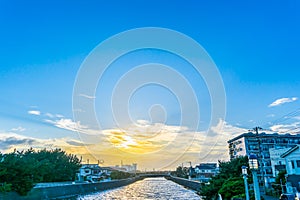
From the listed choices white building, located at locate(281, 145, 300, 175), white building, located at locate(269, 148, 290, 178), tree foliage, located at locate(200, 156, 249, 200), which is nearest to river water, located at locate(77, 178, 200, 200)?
tree foliage, located at locate(200, 156, 249, 200)

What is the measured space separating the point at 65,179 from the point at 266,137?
4259cm

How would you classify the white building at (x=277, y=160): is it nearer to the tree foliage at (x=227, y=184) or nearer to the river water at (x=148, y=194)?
the tree foliage at (x=227, y=184)

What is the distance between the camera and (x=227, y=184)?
19.2m

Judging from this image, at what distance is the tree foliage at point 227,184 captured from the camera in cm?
1806

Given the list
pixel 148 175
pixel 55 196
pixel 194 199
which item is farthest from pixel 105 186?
pixel 148 175

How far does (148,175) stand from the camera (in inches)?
7028

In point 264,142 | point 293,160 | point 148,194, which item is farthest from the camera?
point 264,142

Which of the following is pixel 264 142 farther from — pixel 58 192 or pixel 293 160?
pixel 58 192

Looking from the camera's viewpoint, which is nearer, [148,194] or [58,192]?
[58,192]

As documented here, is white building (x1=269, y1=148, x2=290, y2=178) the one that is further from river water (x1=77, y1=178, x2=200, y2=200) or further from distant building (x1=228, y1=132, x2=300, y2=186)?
distant building (x1=228, y1=132, x2=300, y2=186)

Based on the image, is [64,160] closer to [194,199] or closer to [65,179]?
[65,179]

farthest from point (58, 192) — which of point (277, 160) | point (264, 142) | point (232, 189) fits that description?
point (264, 142)

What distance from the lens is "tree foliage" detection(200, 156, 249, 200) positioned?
18062mm

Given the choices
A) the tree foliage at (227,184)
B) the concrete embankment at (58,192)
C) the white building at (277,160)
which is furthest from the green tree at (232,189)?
the concrete embankment at (58,192)
